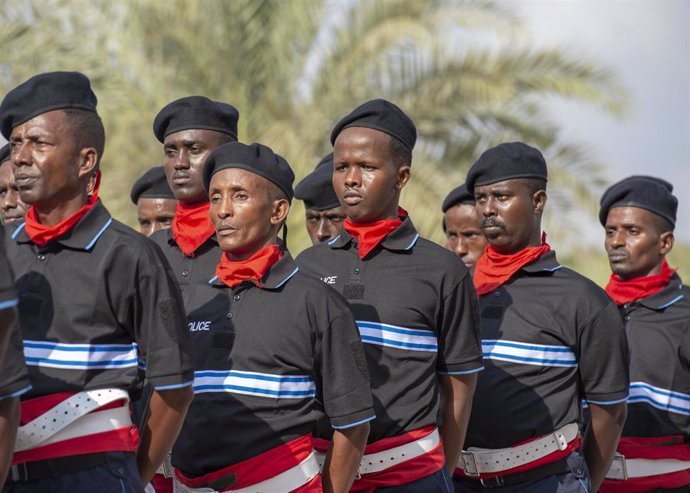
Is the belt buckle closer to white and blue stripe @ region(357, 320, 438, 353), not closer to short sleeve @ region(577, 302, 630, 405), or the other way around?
short sleeve @ region(577, 302, 630, 405)

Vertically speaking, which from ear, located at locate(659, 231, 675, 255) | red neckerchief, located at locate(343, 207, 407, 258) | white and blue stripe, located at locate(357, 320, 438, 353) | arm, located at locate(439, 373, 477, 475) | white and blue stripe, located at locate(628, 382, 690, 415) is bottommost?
white and blue stripe, located at locate(628, 382, 690, 415)

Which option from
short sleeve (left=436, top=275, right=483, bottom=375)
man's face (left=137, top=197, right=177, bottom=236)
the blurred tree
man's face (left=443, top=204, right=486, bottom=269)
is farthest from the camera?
the blurred tree

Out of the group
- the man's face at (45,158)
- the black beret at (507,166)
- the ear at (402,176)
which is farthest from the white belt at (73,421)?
the black beret at (507,166)

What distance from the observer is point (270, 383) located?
16.1 ft

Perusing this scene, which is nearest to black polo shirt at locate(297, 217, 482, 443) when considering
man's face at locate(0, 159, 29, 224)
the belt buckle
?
the belt buckle

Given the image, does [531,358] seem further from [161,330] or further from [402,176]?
[161,330]

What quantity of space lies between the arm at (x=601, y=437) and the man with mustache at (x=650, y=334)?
20.1 inches

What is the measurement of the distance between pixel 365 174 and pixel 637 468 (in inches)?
105

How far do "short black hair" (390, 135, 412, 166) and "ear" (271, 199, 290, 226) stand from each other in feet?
2.05

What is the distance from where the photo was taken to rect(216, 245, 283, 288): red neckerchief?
5094 millimetres

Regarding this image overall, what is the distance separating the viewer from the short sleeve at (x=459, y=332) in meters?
5.54

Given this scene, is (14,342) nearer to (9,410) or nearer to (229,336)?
(9,410)

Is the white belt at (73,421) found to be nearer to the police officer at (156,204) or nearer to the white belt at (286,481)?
the white belt at (286,481)

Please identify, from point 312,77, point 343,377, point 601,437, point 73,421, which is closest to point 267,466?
point 343,377
